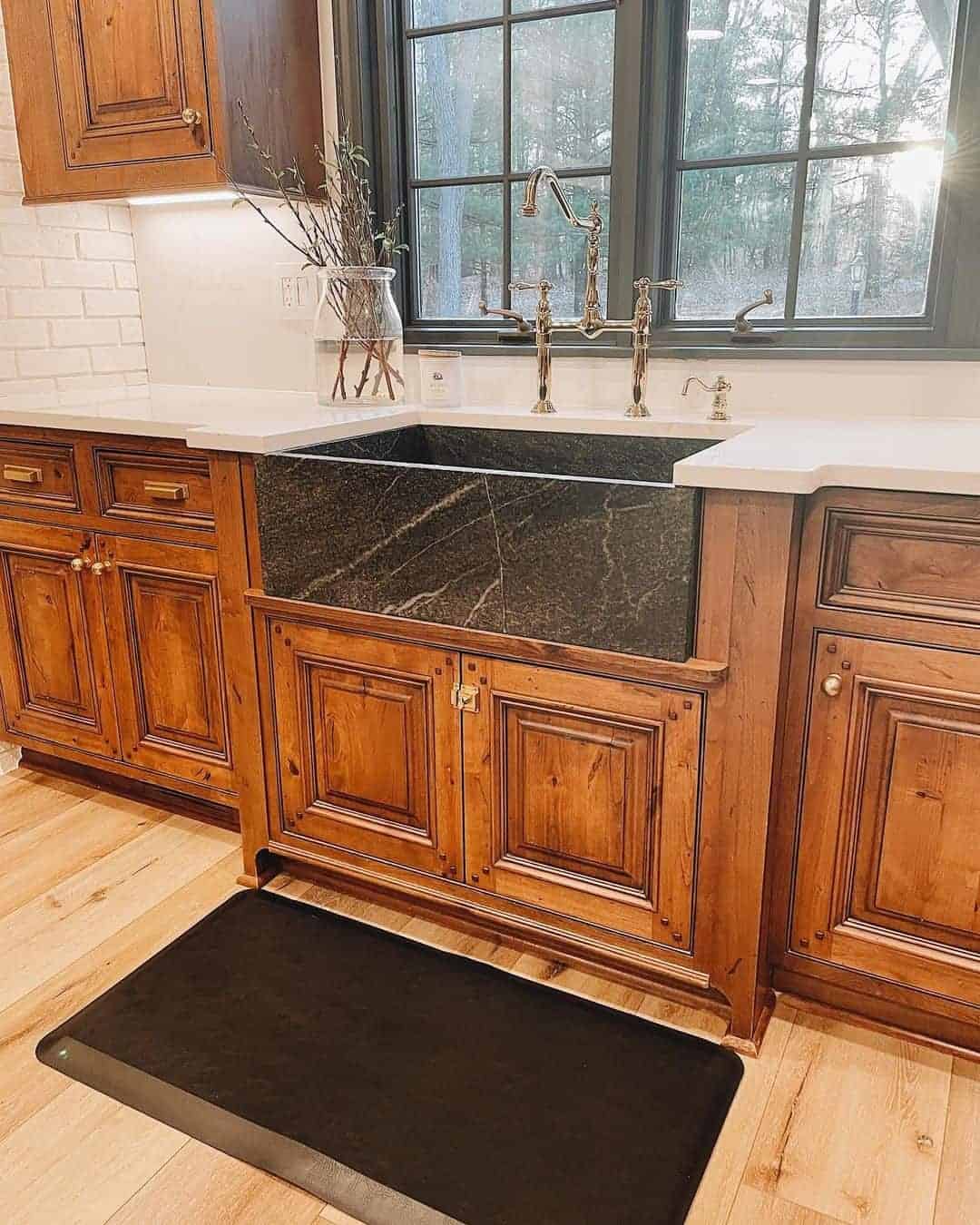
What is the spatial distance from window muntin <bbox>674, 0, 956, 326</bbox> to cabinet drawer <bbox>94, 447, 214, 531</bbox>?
1.17 metres

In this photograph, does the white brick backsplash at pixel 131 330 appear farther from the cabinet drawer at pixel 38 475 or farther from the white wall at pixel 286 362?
the cabinet drawer at pixel 38 475

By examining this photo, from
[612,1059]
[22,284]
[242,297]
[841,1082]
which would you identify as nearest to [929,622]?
[841,1082]

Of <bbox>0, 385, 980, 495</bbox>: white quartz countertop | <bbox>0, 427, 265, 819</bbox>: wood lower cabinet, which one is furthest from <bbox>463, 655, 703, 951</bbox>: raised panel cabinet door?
<bbox>0, 427, 265, 819</bbox>: wood lower cabinet

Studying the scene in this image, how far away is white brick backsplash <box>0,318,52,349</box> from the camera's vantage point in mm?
2510

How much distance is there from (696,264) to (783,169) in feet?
0.82

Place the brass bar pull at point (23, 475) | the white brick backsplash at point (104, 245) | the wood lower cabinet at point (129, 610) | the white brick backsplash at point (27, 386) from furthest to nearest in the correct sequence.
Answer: the white brick backsplash at point (104, 245) < the white brick backsplash at point (27, 386) < the brass bar pull at point (23, 475) < the wood lower cabinet at point (129, 610)

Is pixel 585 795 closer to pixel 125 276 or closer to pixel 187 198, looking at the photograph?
pixel 187 198

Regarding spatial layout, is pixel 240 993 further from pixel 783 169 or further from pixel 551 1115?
pixel 783 169

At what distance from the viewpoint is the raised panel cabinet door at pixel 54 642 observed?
89.0 inches

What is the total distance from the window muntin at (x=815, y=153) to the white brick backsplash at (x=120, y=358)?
1.57 metres

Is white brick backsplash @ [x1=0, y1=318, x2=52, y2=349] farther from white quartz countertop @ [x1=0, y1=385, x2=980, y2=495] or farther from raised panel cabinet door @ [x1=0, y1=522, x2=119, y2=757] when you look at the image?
raised panel cabinet door @ [x1=0, y1=522, x2=119, y2=757]

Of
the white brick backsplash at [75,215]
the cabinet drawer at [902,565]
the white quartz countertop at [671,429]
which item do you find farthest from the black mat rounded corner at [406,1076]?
the white brick backsplash at [75,215]

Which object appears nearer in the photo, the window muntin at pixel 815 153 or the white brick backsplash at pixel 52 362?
the window muntin at pixel 815 153

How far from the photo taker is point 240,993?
5.75ft
